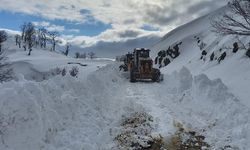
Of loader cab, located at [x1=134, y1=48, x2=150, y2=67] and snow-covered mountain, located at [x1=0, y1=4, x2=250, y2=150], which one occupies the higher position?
loader cab, located at [x1=134, y1=48, x2=150, y2=67]

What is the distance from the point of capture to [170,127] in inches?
531

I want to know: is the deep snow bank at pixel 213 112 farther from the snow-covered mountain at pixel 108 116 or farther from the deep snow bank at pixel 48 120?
the deep snow bank at pixel 48 120

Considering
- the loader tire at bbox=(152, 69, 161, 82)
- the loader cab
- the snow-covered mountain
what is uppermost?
the loader cab

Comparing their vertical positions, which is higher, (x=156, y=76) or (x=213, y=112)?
(x=156, y=76)

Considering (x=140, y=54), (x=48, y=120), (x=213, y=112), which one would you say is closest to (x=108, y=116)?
(x=213, y=112)

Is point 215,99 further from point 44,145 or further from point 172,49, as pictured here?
point 172,49

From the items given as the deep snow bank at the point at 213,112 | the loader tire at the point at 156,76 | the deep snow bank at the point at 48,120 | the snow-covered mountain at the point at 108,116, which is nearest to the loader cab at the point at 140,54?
the loader tire at the point at 156,76

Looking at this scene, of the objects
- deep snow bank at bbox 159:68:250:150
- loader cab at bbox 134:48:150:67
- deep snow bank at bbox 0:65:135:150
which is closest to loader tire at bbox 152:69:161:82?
loader cab at bbox 134:48:150:67

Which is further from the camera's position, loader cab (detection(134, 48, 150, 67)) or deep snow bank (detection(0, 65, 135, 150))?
loader cab (detection(134, 48, 150, 67))

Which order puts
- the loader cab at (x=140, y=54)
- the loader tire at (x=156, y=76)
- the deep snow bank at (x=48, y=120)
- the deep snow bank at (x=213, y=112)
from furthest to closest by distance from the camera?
the loader cab at (x=140, y=54)
the loader tire at (x=156, y=76)
the deep snow bank at (x=213, y=112)
the deep snow bank at (x=48, y=120)

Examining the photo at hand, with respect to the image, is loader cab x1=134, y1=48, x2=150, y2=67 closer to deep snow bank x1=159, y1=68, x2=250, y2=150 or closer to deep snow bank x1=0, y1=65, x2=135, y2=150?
deep snow bank x1=159, y1=68, x2=250, y2=150

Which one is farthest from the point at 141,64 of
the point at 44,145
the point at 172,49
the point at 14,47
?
the point at 14,47

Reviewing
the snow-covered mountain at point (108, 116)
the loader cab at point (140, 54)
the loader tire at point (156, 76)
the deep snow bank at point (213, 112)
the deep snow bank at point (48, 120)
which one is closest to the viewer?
the deep snow bank at point (48, 120)

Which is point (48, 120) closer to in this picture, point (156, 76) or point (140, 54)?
point (156, 76)
